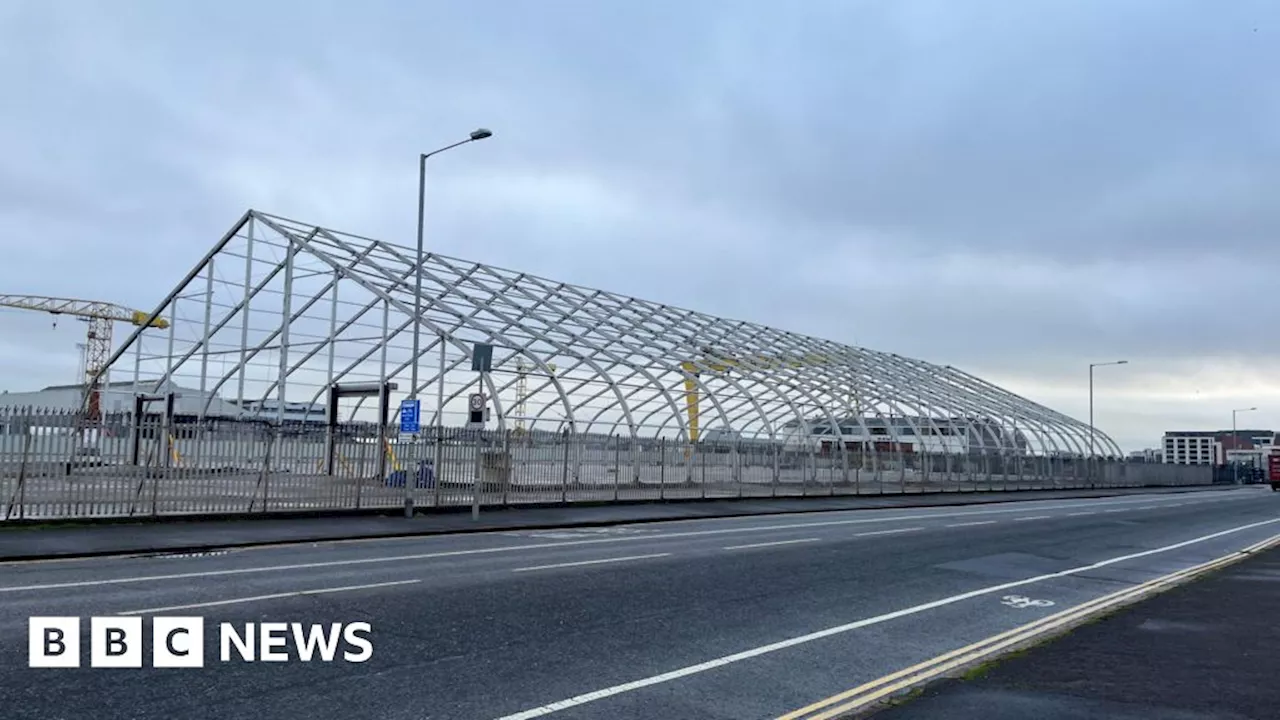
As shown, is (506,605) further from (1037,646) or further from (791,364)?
(791,364)

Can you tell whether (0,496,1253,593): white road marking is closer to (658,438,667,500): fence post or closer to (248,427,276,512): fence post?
(658,438,667,500): fence post

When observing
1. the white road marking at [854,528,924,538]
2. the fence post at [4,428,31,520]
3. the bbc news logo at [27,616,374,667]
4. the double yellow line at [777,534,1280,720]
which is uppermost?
the fence post at [4,428,31,520]

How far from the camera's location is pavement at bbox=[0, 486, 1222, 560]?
1527cm

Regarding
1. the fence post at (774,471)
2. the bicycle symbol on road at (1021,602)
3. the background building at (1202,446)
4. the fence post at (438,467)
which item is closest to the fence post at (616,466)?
the fence post at (438,467)

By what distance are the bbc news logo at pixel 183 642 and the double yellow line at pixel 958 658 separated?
3.78 meters

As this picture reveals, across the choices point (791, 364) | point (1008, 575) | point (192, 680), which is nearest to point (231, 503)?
point (192, 680)

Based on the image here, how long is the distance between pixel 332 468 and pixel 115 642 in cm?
1418

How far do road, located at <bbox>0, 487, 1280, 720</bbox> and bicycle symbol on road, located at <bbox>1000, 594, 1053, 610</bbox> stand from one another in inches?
2.5

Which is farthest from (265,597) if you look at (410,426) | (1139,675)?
(410,426)

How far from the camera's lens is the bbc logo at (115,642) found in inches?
288

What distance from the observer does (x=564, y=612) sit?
10055mm

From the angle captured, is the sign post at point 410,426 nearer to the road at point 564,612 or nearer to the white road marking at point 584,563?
the road at point 564,612

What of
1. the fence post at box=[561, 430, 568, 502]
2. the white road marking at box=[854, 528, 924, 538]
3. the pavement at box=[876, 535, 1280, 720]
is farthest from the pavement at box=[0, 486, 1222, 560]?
the pavement at box=[876, 535, 1280, 720]

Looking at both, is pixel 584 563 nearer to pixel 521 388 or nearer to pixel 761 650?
pixel 761 650
